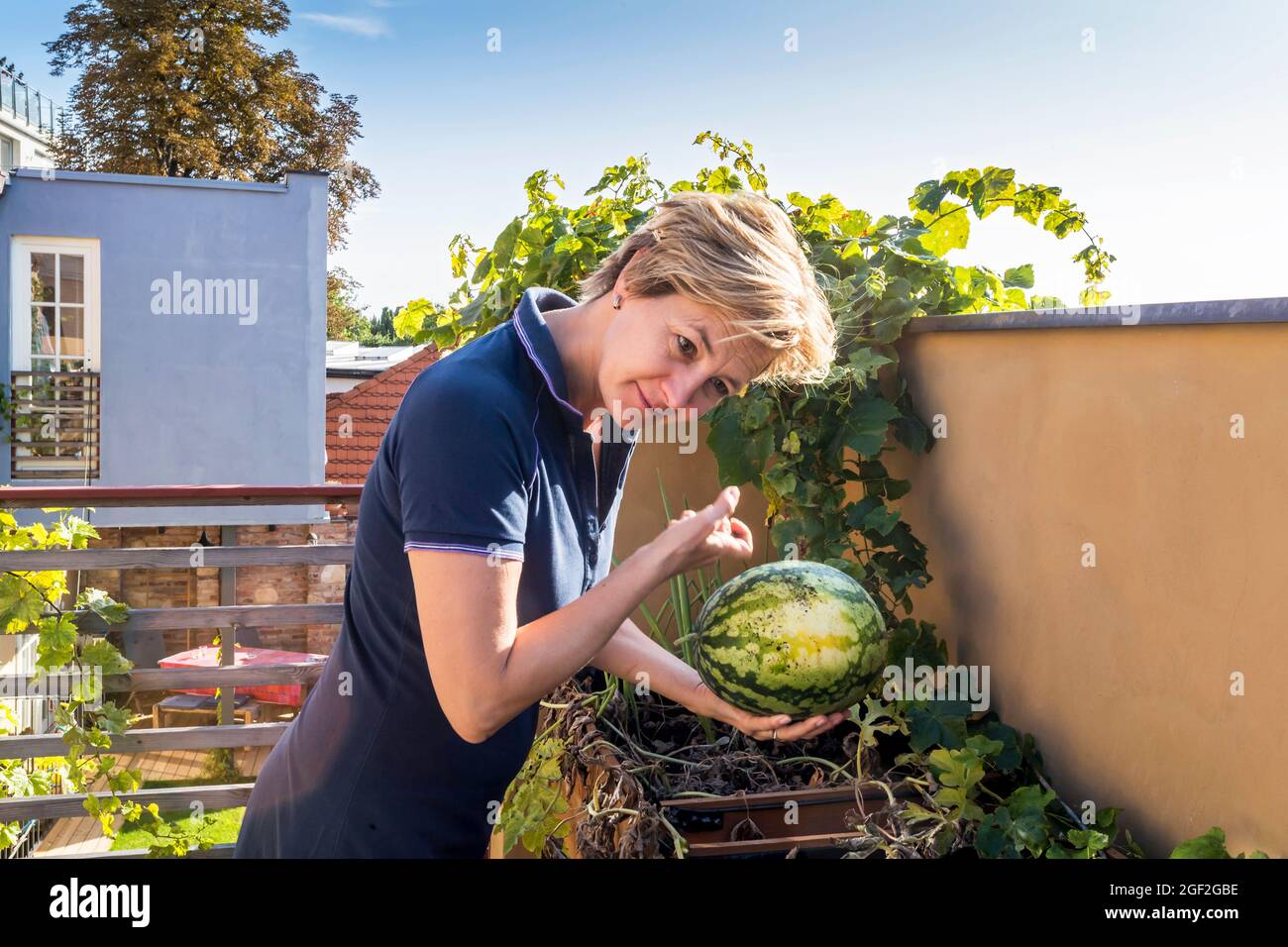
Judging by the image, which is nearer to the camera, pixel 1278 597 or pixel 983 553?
pixel 1278 597

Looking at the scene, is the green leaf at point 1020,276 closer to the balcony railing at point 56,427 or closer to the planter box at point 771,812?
the planter box at point 771,812

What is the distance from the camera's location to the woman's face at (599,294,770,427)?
1.26 meters

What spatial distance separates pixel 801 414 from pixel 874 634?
29.4 inches

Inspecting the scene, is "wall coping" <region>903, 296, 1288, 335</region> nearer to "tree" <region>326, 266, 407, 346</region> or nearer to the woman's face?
the woman's face

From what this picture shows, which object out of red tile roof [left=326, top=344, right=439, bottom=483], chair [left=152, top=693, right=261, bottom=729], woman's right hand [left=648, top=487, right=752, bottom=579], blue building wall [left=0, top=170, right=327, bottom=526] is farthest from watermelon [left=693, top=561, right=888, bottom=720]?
red tile roof [left=326, top=344, right=439, bottom=483]

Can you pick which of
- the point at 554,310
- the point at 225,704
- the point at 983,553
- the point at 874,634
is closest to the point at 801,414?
the point at 983,553

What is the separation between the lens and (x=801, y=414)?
228 cm

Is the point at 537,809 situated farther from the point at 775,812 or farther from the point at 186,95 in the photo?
the point at 186,95

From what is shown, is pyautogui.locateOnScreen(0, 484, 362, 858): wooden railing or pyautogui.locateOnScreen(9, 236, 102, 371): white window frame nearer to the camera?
pyautogui.locateOnScreen(0, 484, 362, 858): wooden railing

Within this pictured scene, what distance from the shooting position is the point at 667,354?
4.13 feet

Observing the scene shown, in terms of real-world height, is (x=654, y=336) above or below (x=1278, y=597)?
above

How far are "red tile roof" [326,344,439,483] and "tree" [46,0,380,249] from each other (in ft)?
8.06
